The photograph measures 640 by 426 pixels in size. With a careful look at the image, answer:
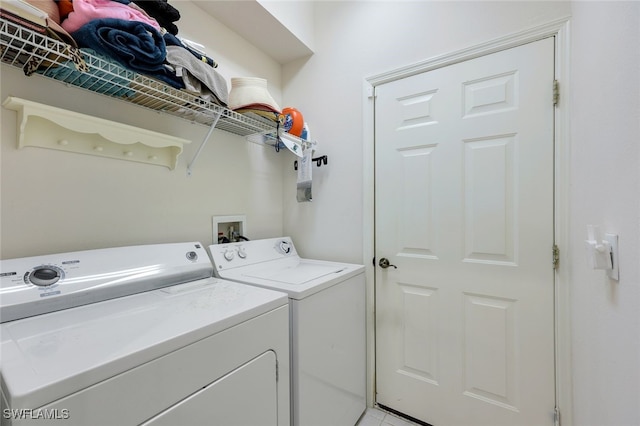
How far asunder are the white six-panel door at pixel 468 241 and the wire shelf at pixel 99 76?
108cm

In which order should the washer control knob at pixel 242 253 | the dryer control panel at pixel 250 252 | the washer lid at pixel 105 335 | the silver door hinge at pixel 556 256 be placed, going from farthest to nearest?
the washer control knob at pixel 242 253, the dryer control panel at pixel 250 252, the silver door hinge at pixel 556 256, the washer lid at pixel 105 335

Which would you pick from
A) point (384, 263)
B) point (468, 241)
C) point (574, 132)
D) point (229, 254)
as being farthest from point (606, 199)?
point (229, 254)

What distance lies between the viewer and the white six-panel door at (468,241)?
4.65 ft

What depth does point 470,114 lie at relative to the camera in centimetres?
157

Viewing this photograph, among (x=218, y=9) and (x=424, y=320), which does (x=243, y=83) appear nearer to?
(x=218, y=9)

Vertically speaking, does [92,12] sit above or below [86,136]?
above

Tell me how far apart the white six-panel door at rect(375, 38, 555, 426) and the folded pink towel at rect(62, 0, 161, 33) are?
1.42 m

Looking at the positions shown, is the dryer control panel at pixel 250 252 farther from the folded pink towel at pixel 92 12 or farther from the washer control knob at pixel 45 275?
the folded pink towel at pixel 92 12

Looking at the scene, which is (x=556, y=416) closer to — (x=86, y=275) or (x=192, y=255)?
(x=192, y=255)

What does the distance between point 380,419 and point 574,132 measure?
197 centimetres

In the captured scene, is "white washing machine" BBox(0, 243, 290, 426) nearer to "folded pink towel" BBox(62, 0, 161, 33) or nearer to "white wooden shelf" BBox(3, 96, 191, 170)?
"white wooden shelf" BBox(3, 96, 191, 170)

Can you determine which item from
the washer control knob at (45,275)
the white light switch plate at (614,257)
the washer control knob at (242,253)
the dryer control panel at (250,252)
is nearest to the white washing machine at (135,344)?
the washer control knob at (45,275)

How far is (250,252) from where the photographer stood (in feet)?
5.80

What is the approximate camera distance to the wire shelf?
87 cm
